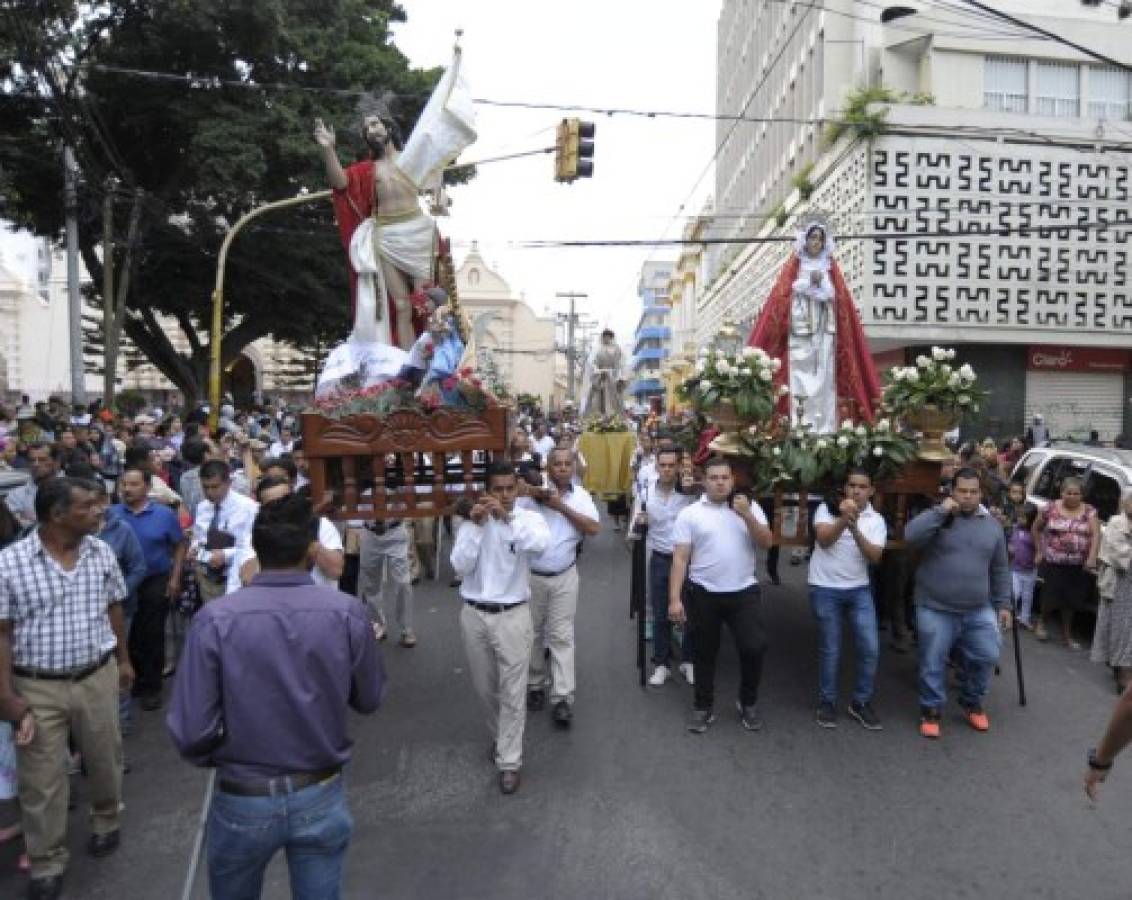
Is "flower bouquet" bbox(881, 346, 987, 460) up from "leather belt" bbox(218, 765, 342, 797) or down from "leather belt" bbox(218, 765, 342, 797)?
up

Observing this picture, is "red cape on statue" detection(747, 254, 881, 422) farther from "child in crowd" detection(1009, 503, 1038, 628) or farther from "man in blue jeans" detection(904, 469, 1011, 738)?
"child in crowd" detection(1009, 503, 1038, 628)

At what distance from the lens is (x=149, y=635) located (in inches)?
243

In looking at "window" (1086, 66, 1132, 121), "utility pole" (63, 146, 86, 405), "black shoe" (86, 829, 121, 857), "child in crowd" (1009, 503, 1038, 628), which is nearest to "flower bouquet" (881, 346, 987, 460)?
"child in crowd" (1009, 503, 1038, 628)

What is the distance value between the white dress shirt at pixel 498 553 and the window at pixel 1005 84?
1798 cm

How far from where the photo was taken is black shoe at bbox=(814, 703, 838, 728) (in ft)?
18.4

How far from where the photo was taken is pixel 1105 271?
18219 mm

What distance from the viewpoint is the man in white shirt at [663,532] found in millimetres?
6629

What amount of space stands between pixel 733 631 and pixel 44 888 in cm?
386

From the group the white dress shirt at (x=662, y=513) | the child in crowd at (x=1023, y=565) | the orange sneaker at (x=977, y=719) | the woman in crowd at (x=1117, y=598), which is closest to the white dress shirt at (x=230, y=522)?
the white dress shirt at (x=662, y=513)

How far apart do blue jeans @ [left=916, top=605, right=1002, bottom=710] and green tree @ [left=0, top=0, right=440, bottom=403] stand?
13.6m

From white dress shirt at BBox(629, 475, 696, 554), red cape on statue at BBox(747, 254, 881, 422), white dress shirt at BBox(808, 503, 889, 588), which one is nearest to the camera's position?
white dress shirt at BBox(808, 503, 889, 588)

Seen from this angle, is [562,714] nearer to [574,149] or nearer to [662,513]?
[662,513]

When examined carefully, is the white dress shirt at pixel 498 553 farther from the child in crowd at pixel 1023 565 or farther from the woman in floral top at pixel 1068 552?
the child in crowd at pixel 1023 565

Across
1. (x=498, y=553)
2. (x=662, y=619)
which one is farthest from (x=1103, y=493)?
(x=498, y=553)
